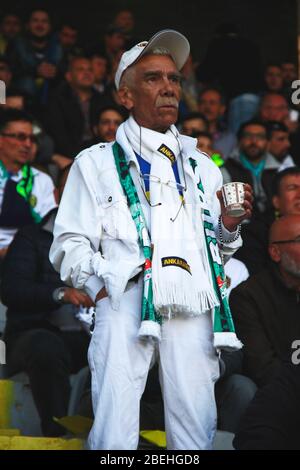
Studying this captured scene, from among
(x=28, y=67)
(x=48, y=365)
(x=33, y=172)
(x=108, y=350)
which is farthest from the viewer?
(x=28, y=67)

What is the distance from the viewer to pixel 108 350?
5.32m

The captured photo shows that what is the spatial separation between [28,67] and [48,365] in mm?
5550

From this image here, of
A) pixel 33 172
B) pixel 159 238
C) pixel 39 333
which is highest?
pixel 33 172

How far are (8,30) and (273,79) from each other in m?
2.91

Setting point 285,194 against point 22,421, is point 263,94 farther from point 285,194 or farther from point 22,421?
point 22,421

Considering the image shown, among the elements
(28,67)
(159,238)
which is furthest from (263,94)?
(159,238)

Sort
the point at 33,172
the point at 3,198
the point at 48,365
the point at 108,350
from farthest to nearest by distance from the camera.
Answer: the point at 33,172, the point at 3,198, the point at 48,365, the point at 108,350

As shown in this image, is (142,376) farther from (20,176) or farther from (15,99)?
(15,99)

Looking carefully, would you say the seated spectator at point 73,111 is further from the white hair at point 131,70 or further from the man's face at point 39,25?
the white hair at point 131,70

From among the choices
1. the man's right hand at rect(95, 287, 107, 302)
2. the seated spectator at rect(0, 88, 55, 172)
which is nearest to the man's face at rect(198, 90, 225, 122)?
the seated spectator at rect(0, 88, 55, 172)

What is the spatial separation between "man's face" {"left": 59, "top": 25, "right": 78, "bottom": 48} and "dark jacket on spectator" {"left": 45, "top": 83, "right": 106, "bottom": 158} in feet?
4.49

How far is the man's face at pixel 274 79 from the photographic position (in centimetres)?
1234

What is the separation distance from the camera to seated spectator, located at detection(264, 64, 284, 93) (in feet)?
40.5

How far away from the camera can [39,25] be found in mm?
12016
